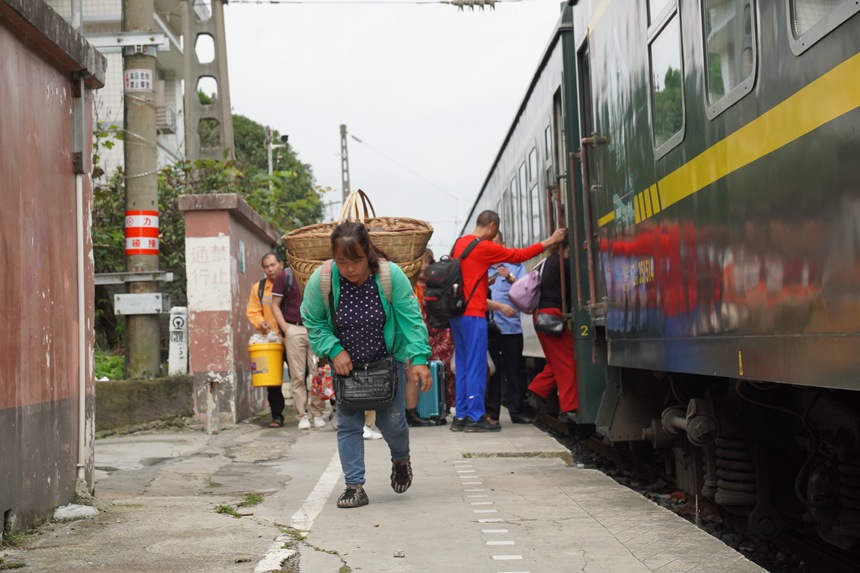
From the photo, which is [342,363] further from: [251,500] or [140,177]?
[140,177]

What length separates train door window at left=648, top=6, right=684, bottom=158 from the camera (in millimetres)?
5730

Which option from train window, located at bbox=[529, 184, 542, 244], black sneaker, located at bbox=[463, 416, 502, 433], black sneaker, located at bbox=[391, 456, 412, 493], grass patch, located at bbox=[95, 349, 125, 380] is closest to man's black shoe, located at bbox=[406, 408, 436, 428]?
black sneaker, located at bbox=[463, 416, 502, 433]

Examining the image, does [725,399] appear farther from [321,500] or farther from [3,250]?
[3,250]

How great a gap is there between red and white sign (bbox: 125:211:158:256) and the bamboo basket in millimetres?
4367

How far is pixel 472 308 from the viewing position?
10703 millimetres

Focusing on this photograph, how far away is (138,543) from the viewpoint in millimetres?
5410

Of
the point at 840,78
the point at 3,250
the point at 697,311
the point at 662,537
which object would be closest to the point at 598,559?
the point at 662,537

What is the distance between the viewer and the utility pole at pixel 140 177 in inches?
471

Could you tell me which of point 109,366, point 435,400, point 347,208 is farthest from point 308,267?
point 109,366

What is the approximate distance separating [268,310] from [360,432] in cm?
574

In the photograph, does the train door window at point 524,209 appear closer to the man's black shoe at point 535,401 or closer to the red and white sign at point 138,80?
the man's black shoe at point 535,401

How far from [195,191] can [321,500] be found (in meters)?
10.2

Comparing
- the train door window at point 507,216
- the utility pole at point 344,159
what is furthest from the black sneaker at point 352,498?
the utility pole at point 344,159

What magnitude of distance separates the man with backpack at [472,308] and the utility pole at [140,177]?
325cm
